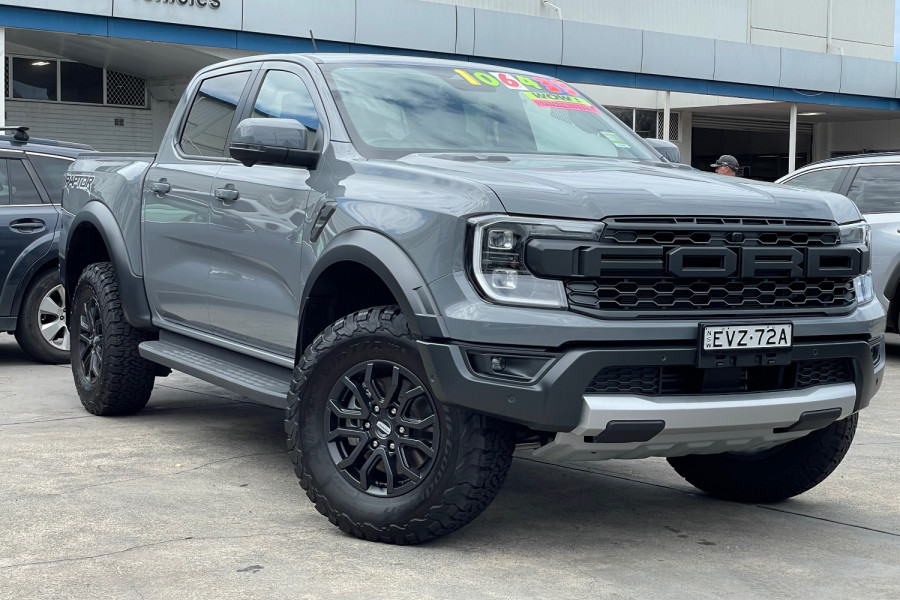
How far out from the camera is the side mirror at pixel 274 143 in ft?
16.2

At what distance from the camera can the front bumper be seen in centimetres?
394

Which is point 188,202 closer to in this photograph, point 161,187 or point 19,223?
point 161,187

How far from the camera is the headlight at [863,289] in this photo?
4.62 meters

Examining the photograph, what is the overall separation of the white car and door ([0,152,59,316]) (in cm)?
572

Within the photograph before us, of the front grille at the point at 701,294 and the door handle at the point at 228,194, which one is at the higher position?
the door handle at the point at 228,194

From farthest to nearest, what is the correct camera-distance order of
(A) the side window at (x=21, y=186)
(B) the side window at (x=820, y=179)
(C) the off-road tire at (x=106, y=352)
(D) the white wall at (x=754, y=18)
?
(D) the white wall at (x=754, y=18) → (B) the side window at (x=820, y=179) → (A) the side window at (x=21, y=186) → (C) the off-road tire at (x=106, y=352)

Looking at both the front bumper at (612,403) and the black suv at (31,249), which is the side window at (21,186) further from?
the front bumper at (612,403)

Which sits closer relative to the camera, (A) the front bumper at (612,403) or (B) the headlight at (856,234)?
(A) the front bumper at (612,403)

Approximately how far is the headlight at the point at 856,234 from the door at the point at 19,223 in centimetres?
630

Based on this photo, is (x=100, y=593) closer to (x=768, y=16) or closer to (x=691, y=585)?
(x=691, y=585)

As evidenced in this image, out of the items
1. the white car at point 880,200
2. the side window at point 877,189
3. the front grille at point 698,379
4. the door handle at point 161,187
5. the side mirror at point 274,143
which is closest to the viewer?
the front grille at point 698,379

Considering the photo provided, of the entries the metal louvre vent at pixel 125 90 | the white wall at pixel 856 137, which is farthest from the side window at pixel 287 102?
the white wall at pixel 856 137

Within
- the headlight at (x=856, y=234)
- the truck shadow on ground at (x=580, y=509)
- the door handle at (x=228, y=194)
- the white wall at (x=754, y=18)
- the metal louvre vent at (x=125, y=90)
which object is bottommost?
the truck shadow on ground at (x=580, y=509)

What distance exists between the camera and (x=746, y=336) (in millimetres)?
4168
